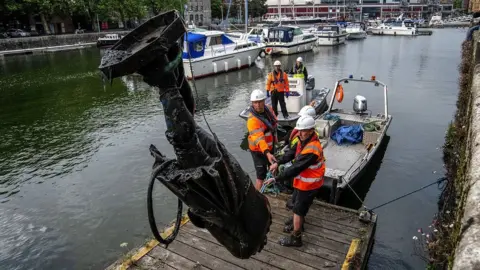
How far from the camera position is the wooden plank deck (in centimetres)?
494

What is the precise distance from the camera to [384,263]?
6.57 meters

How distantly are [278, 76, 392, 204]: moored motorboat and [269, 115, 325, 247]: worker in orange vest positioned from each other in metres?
2.16

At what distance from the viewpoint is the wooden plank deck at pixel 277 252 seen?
4.94 m

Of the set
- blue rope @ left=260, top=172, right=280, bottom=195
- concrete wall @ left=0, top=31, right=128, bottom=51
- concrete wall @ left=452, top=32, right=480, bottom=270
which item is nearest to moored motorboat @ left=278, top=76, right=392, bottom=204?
blue rope @ left=260, top=172, right=280, bottom=195

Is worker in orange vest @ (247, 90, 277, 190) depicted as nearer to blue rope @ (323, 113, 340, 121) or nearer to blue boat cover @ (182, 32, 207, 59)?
blue rope @ (323, 113, 340, 121)

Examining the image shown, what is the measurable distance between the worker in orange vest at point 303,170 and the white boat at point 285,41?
29.9m

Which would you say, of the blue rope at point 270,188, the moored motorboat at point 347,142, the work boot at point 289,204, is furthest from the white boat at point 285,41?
the work boot at point 289,204

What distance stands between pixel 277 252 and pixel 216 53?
21.7m

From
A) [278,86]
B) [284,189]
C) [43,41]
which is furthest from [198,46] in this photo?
[43,41]

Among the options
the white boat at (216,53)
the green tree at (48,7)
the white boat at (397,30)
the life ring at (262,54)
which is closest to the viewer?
the white boat at (216,53)

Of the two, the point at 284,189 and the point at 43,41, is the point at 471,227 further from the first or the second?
the point at 43,41

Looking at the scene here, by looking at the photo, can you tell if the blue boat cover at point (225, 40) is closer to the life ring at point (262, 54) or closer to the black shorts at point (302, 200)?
the life ring at point (262, 54)

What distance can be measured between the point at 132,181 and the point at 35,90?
16132mm

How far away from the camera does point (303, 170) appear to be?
4.98 metres
